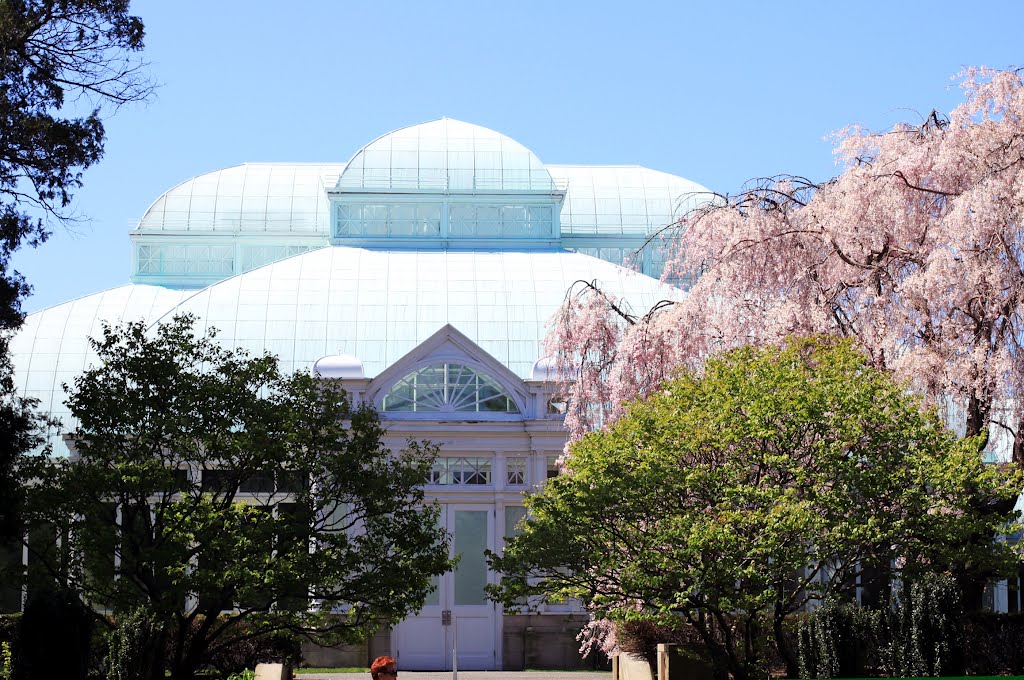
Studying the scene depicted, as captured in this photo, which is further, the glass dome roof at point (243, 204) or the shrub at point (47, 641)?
the glass dome roof at point (243, 204)

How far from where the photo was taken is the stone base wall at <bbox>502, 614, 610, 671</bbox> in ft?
91.5

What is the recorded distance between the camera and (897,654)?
67.2 feet

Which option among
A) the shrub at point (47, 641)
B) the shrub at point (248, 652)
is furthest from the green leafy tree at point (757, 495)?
the shrub at point (248, 652)

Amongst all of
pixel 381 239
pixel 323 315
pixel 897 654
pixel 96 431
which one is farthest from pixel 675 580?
pixel 381 239

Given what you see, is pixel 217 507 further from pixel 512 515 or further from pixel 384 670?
pixel 512 515

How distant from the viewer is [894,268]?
Answer: 20.5m

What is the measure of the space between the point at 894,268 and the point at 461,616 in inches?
463

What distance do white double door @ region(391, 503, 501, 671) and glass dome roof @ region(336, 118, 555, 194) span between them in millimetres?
10652

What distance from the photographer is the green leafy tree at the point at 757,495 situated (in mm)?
17719

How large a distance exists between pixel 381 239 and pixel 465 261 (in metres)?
2.78

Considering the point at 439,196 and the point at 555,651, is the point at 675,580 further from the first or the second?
the point at 439,196

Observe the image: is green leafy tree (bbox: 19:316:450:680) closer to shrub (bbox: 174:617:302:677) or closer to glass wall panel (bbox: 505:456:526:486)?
shrub (bbox: 174:617:302:677)

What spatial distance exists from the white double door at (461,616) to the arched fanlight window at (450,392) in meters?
1.94

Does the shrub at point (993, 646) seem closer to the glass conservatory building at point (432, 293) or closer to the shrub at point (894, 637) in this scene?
the shrub at point (894, 637)
